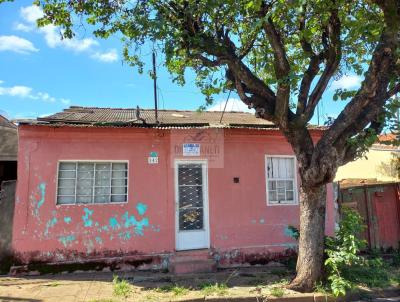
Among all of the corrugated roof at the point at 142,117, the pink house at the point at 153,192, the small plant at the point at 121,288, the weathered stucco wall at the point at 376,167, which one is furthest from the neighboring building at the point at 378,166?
the small plant at the point at 121,288

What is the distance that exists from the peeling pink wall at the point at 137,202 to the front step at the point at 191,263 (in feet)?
1.36

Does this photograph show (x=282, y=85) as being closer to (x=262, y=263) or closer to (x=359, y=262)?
(x=359, y=262)

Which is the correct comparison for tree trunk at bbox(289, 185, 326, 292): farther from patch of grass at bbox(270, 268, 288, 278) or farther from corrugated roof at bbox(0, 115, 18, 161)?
corrugated roof at bbox(0, 115, 18, 161)

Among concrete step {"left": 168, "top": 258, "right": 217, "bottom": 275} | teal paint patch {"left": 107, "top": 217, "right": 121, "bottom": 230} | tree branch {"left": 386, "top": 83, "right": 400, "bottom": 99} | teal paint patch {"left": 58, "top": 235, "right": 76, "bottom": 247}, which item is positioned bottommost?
concrete step {"left": 168, "top": 258, "right": 217, "bottom": 275}

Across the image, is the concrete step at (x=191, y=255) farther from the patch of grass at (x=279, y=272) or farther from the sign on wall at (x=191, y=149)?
the sign on wall at (x=191, y=149)

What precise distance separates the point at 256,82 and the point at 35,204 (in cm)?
547

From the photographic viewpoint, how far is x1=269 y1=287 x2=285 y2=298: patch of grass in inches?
245

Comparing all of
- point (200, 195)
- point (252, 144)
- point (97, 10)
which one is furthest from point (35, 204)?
point (252, 144)

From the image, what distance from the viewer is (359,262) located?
22.6 feet

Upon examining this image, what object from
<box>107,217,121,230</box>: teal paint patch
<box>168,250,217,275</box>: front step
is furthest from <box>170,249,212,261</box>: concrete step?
<box>107,217,121,230</box>: teal paint patch

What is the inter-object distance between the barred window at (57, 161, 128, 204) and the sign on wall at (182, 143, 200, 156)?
150 centimetres

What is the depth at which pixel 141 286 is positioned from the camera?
22.6 feet

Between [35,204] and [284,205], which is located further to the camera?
[284,205]

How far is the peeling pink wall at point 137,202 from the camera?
7941 mm
